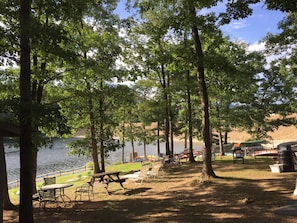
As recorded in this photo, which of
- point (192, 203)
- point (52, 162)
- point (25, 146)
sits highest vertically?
point (25, 146)

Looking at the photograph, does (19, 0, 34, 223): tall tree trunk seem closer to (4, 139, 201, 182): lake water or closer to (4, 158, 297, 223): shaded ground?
(4, 158, 297, 223): shaded ground

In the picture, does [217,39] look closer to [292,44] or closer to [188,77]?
[292,44]

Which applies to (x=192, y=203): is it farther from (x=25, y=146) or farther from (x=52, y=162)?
(x=52, y=162)

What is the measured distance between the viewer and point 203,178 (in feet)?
40.7

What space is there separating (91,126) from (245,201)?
39.7ft

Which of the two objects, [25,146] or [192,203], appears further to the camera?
[192,203]

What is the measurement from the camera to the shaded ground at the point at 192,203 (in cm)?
759

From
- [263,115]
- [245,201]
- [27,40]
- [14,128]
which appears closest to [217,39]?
[245,201]

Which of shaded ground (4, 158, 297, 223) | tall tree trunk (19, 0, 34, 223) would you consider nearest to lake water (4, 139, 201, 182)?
shaded ground (4, 158, 297, 223)

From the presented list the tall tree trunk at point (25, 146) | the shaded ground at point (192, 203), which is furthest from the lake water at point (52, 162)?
the tall tree trunk at point (25, 146)

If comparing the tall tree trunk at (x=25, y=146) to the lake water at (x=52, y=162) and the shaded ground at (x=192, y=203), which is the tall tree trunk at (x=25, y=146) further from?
the lake water at (x=52, y=162)

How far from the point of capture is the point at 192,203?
9.20 metres

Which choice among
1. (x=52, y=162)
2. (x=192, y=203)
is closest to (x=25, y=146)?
(x=192, y=203)

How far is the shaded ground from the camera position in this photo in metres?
7.59
